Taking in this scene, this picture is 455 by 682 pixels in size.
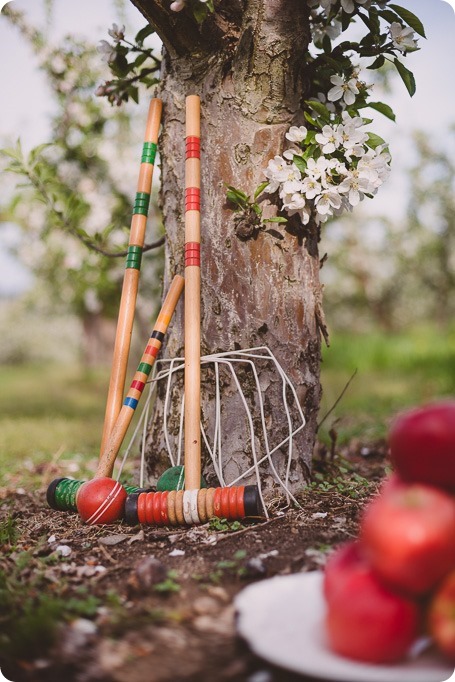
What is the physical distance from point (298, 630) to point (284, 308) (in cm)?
150

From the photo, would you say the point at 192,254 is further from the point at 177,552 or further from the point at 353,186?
the point at 177,552

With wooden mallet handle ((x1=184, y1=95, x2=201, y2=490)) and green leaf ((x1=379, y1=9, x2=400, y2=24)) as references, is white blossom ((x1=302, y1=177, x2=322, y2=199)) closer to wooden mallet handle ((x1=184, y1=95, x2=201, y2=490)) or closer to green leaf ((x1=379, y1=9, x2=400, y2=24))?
A: wooden mallet handle ((x1=184, y1=95, x2=201, y2=490))

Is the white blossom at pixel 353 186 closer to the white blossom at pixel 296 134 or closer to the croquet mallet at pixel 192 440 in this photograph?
the white blossom at pixel 296 134

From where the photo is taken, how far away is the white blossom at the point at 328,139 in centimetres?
267

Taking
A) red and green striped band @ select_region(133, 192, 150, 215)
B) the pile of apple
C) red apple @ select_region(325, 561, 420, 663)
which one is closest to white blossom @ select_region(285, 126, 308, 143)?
red and green striped band @ select_region(133, 192, 150, 215)

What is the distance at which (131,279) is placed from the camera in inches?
121

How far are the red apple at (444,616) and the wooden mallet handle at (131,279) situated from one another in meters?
1.79

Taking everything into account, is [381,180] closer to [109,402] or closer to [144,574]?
[109,402]

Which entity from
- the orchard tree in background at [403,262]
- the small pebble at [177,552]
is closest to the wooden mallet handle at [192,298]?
the small pebble at [177,552]

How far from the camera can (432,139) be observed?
36.3 feet

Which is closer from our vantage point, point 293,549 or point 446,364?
point 293,549

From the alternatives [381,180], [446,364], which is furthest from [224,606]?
[446,364]

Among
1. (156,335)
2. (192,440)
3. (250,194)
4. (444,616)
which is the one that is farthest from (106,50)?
(444,616)

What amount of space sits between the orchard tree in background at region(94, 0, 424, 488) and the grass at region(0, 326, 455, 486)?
75cm
